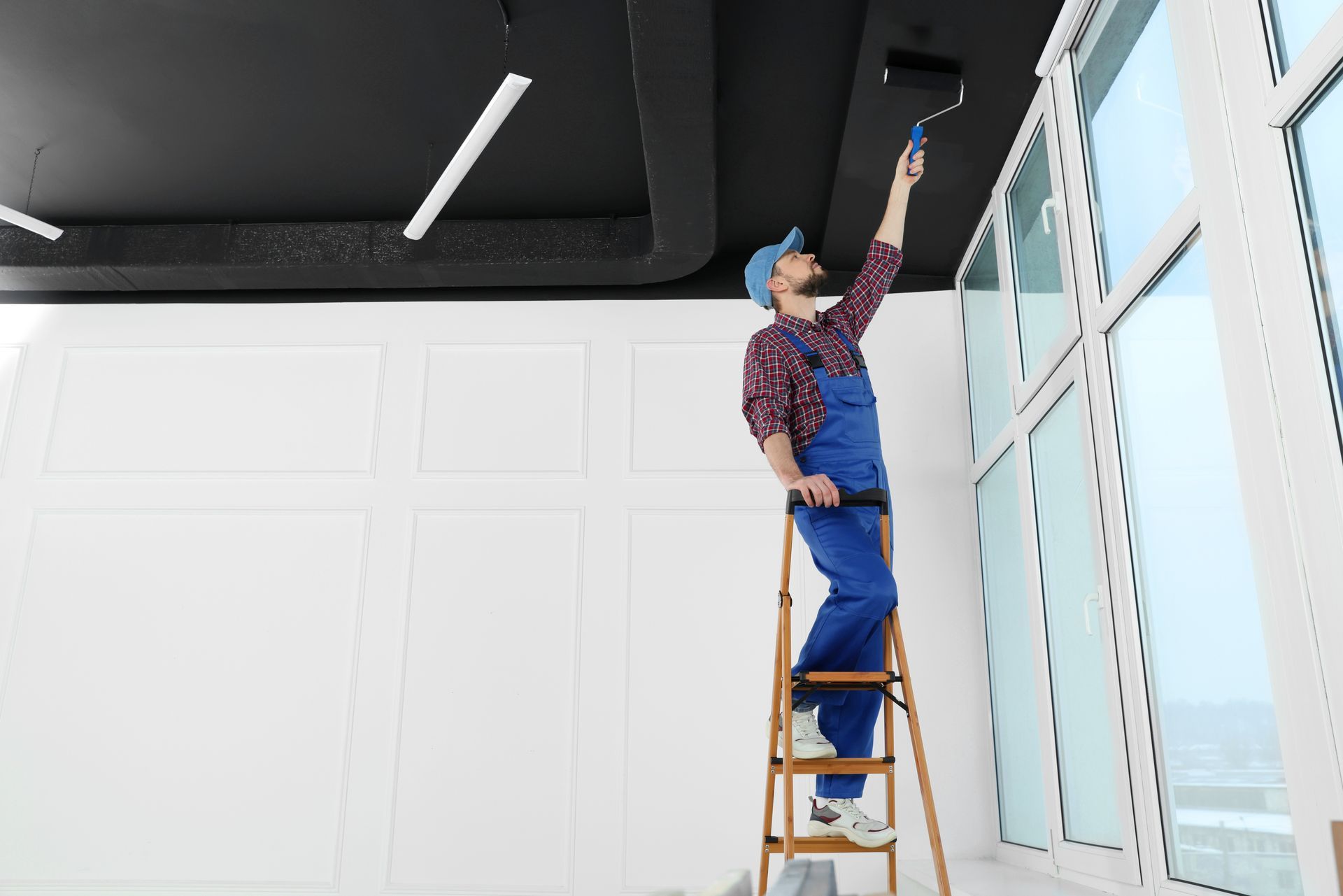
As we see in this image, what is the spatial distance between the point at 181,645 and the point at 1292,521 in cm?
425

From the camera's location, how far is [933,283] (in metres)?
4.66

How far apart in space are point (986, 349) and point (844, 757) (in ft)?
6.66

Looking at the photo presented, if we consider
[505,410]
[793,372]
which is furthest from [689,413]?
[793,372]

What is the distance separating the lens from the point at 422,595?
14.5 ft

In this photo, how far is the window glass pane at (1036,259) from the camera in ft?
10.6

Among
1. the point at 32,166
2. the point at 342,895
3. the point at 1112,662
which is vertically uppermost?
the point at 32,166

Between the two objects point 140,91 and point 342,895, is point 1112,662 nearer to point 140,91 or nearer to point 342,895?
point 342,895

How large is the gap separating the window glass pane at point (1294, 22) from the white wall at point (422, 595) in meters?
2.66

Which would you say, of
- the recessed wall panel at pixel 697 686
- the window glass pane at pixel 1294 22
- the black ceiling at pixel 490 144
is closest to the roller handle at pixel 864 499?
the window glass pane at pixel 1294 22

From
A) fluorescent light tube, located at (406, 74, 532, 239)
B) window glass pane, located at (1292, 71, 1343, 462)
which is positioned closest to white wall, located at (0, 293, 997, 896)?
fluorescent light tube, located at (406, 74, 532, 239)

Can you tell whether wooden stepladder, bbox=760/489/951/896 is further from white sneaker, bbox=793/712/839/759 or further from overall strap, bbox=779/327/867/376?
overall strap, bbox=779/327/867/376

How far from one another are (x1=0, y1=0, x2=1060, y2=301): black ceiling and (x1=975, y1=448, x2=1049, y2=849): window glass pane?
3.92 feet

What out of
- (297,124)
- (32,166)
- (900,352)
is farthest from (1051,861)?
(32,166)

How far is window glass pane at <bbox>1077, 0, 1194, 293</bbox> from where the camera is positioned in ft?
7.66
